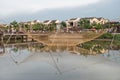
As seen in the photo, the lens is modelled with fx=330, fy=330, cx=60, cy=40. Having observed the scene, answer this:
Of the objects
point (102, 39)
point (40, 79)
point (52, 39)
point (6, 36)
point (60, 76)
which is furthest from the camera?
point (6, 36)

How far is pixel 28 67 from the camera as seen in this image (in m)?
10.8

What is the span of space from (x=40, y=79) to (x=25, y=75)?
0.87 metres

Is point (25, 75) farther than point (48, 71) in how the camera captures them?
No

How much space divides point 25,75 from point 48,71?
1007 millimetres

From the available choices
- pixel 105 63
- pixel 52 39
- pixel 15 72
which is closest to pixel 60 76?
pixel 15 72

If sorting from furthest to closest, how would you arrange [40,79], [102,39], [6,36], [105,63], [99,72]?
[6,36]
[102,39]
[105,63]
[99,72]
[40,79]

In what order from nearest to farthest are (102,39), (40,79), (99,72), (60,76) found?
(40,79), (60,76), (99,72), (102,39)

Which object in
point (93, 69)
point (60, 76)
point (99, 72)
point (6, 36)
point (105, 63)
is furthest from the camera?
point (6, 36)

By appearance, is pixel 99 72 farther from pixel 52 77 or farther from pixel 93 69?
pixel 52 77

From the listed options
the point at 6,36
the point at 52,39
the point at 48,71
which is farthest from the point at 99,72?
the point at 6,36

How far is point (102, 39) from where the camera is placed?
85.6ft

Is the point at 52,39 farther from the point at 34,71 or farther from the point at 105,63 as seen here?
the point at 34,71

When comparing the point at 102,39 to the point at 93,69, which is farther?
the point at 102,39

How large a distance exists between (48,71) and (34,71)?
426 mm
